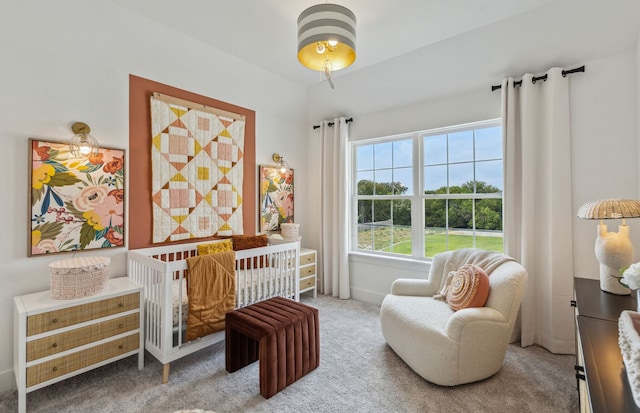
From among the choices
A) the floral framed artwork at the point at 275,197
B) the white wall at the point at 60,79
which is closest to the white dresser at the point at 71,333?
the white wall at the point at 60,79

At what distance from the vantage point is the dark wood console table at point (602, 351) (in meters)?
0.80

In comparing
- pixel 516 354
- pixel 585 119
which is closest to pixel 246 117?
pixel 585 119

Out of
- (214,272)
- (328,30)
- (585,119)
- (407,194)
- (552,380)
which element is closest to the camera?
(328,30)

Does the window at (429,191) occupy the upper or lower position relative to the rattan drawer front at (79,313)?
upper

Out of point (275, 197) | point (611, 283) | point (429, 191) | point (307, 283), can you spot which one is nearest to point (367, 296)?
point (307, 283)

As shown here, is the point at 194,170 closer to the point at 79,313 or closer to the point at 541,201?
the point at 79,313

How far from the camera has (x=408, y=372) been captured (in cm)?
218

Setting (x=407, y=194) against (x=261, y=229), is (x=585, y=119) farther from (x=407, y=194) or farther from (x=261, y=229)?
(x=261, y=229)


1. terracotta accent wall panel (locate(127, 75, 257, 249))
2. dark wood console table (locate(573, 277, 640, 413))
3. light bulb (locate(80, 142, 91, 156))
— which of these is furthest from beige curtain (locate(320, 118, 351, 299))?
light bulb (locate(80, 142, 91, 156))

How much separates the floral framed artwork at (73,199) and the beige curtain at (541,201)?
3.43 m

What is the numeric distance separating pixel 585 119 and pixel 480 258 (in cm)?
141

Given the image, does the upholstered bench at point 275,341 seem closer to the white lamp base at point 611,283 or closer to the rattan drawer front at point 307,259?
the rattan drawer front at point 307,259

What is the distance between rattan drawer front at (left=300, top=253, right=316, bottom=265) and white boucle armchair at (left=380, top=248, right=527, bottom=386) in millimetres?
1541

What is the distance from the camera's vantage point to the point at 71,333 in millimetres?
1896
